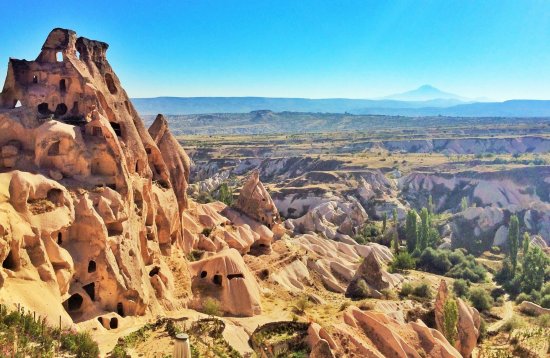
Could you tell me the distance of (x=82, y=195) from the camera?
25.5 m

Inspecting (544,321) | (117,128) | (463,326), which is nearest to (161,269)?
(117,128)

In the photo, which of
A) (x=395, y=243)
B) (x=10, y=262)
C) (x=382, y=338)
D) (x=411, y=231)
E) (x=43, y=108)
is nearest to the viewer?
(x=10, y=262)

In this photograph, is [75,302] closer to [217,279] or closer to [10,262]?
[10,262]

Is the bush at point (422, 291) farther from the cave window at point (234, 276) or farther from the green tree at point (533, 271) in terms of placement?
the cave window at point (234, 276)

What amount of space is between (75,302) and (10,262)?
4265 mm

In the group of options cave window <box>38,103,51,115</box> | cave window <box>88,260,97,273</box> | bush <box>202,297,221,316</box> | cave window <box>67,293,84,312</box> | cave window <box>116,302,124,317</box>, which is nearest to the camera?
cave window <box>67,293,84,312</box>

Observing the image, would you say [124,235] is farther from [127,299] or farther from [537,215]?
[537,215]

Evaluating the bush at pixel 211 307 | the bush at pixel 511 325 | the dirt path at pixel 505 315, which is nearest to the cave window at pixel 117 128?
the bush at pixel 211 307

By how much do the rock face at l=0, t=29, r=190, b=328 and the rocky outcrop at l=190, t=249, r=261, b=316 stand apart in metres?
1.21

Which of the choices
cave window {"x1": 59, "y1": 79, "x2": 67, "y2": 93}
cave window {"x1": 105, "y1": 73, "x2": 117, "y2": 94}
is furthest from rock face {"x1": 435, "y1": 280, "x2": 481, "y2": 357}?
cave window {"x1": 59, "y1": 79, "x2": 67, "y2": 93}

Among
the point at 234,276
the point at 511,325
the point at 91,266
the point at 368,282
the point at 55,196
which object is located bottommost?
the point at 511,325

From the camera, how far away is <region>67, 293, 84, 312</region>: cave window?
23344mm

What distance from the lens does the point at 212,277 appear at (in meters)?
32.3

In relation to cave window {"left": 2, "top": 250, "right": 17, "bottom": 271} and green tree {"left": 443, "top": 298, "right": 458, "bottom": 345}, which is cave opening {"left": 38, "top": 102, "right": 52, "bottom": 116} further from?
green tree {"left": 443, "top": 298, "right": 458, "bottom": 345}
